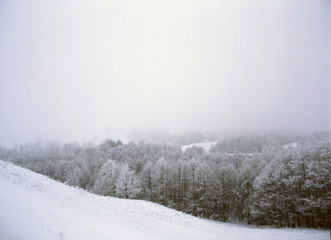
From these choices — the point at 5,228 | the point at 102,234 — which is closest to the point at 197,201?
the point at 102,234

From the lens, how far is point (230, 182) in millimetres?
60250

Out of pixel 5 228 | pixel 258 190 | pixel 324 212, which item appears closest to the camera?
pixel 5 228

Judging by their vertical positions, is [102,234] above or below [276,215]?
Result: above

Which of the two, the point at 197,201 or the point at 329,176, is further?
the point at 197,201

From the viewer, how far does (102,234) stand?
9.52 meters

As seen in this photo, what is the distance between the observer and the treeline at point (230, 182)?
116 feet

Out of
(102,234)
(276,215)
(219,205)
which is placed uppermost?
(102,234)

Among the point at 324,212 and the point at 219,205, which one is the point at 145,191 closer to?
the point at 219,205

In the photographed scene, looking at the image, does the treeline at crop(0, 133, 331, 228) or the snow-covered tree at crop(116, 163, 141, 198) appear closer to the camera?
the treeline at crop(0, 133, 331, 228)

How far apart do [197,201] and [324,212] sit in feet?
96.0

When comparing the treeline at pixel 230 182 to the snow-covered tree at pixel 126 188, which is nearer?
the treeline at pixel 230 182

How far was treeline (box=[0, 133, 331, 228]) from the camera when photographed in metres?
35.4

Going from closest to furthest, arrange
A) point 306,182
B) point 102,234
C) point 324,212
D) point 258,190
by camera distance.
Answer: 1. point 102,234
2. point 324,212
3. point 306,182
4. point 258,190

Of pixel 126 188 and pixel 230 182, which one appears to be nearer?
pixel 126 188
